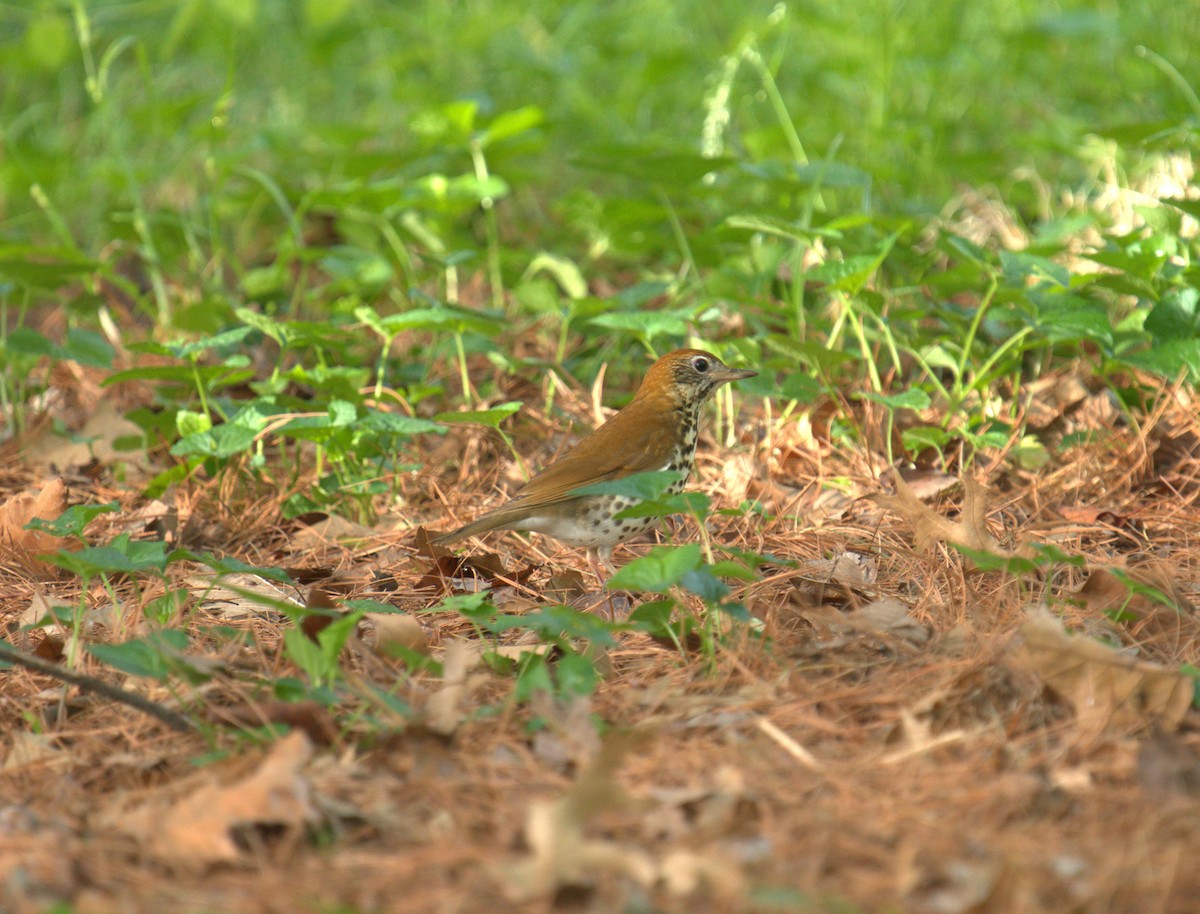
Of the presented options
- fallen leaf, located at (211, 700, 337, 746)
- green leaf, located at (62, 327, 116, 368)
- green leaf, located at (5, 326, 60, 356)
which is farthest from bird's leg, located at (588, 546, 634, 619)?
green leaf, located at (5, 326, 60, 356)

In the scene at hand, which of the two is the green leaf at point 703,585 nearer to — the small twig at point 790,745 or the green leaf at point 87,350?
the small twig at point 790,745

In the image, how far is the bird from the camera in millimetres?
3996

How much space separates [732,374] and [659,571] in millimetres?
1803

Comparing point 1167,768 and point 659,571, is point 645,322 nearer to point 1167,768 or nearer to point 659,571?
point 659,571

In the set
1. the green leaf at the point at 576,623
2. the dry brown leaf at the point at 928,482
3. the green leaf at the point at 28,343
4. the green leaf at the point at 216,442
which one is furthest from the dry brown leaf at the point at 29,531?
the dry brown leaf at the point at 928,482

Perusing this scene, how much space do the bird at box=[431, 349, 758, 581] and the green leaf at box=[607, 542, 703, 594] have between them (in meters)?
1.01

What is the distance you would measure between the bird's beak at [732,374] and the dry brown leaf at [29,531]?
6.89ft

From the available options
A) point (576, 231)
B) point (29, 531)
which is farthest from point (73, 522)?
point (576, 231)

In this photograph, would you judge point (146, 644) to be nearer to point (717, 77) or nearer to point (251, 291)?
point (251, 291)

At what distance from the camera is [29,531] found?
13.0 feet

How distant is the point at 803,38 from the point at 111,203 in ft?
14.0

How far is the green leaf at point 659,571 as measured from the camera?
2.71 m

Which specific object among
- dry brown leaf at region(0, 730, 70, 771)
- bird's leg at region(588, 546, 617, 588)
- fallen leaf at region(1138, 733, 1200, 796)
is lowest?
bird's leg at region(588, 546, 617, 588)

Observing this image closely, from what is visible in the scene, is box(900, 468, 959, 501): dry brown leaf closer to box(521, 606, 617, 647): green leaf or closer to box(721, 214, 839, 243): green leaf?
box(721, 214, 839, 243): green leaf
